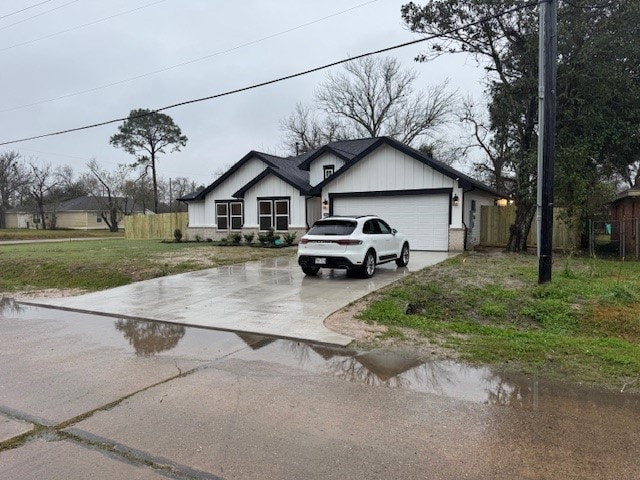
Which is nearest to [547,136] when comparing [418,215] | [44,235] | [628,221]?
[418,215]

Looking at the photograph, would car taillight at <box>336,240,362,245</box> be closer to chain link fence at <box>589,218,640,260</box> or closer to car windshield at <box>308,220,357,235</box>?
car windshield at <box>308,220,357,235</box>

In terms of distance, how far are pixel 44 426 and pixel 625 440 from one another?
4723mm

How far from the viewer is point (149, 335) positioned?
22.1 ft

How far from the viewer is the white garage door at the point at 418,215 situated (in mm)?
18719

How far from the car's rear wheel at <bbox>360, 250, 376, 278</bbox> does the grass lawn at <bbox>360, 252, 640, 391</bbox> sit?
3.49ft

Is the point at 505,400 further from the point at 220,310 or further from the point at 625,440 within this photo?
the point at 220,310

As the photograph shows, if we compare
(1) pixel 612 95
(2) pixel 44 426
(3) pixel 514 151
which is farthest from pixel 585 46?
(2) pixel 44 426

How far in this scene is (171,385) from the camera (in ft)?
15.2

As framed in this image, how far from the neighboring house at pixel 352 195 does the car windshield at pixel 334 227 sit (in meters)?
8.34

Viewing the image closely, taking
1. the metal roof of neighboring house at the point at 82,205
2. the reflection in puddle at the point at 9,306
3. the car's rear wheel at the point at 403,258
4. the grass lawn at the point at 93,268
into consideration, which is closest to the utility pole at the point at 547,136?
the car's rear wheel at the point at 403,258

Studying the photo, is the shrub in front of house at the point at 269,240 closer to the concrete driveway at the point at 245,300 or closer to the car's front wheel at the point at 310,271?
the concrete driveway at the point at 245,300

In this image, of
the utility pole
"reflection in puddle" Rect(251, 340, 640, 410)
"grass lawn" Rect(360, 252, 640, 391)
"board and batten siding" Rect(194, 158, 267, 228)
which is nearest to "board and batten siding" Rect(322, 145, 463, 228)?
"board and batten siding" Rect(194, 158, 267, 228)

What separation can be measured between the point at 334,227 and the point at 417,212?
8.71 m

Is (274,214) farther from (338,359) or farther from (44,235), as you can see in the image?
(44,235)
